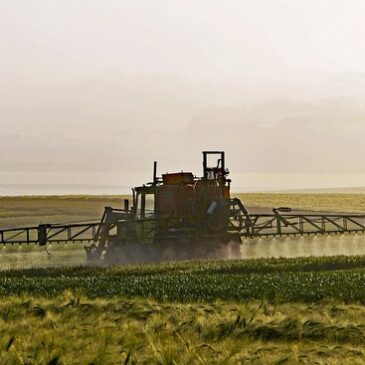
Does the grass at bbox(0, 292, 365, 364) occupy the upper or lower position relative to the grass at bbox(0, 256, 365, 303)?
upper

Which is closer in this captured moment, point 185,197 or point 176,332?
point 176,332

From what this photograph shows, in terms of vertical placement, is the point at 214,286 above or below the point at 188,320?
below

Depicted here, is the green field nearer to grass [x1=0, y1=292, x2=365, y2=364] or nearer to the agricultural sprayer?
grass [x1=0, y1=292, x2=365, y2=364]

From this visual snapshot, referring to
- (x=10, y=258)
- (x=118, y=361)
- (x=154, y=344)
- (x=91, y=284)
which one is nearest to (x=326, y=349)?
(x=154, y=344)

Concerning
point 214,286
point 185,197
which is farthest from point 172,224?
point 214,286

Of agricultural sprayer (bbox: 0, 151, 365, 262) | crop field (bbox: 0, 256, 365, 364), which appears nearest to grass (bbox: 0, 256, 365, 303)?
crop field (bbox: 0, 256, 365, 364)

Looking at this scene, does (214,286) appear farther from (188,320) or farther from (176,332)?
(176,332)

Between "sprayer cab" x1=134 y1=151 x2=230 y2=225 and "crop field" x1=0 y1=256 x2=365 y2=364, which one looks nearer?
"crop field" x1=0 y1=256 x2=365 y2=364

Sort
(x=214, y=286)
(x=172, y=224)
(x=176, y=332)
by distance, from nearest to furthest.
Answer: (x=176, y=332)
(x=214, y=286)
(x=172, y=224)

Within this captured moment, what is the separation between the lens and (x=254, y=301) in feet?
45.5

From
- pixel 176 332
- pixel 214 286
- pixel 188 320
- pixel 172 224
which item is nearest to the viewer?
pixel 176 332

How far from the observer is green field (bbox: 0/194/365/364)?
8115 mm

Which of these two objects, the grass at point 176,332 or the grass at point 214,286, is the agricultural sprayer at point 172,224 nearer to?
the grass at point 214,286

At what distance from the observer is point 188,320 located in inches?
432
